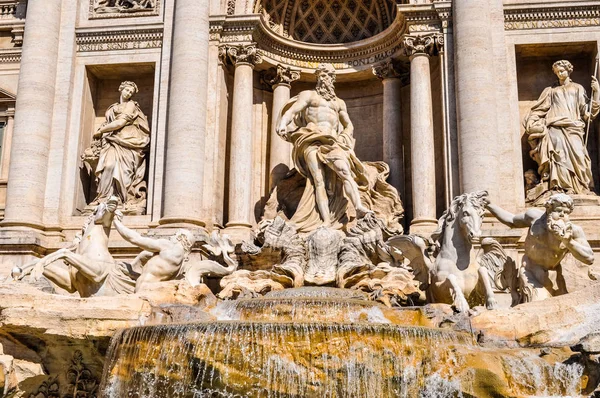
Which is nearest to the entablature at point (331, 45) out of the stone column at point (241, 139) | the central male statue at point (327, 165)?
the stone column at point (241, 139)

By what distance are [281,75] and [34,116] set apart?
19.5 ft

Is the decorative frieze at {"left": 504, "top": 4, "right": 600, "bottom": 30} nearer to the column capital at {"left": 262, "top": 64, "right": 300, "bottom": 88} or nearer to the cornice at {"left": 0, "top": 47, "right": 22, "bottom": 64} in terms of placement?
the column capital at {"left": 262, "top": 64, "right": 300, "bottom": 88}

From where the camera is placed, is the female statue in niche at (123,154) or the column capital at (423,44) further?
the female statue in niche at (123,154)

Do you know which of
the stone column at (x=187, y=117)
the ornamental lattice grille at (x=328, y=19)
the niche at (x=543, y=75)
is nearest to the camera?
the stone column at (x=187, y=117)

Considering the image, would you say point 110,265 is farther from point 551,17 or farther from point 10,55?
point 551,17

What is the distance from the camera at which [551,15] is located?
15727mm

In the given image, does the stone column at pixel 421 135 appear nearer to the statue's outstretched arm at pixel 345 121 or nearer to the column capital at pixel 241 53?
the statue's outstretched arm at pixel 345 121

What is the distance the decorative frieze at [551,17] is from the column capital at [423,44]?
1.57 metres

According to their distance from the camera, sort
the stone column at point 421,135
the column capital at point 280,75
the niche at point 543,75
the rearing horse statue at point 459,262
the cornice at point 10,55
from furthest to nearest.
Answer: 1. the cornice at point 10,55
2. the column capital at point 280,75
3. the niche at point 543,75
4. the stone column at point 421,135
5. the rearing horse statue at point 459,262

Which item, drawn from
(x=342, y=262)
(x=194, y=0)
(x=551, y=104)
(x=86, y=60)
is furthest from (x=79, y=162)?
(x=551, y=104)

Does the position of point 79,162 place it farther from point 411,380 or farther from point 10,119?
point 411,380

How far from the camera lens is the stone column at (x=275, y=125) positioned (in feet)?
55.7

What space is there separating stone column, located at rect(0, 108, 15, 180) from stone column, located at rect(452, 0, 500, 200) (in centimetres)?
1084

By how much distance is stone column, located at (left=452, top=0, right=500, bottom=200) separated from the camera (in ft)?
47.3
